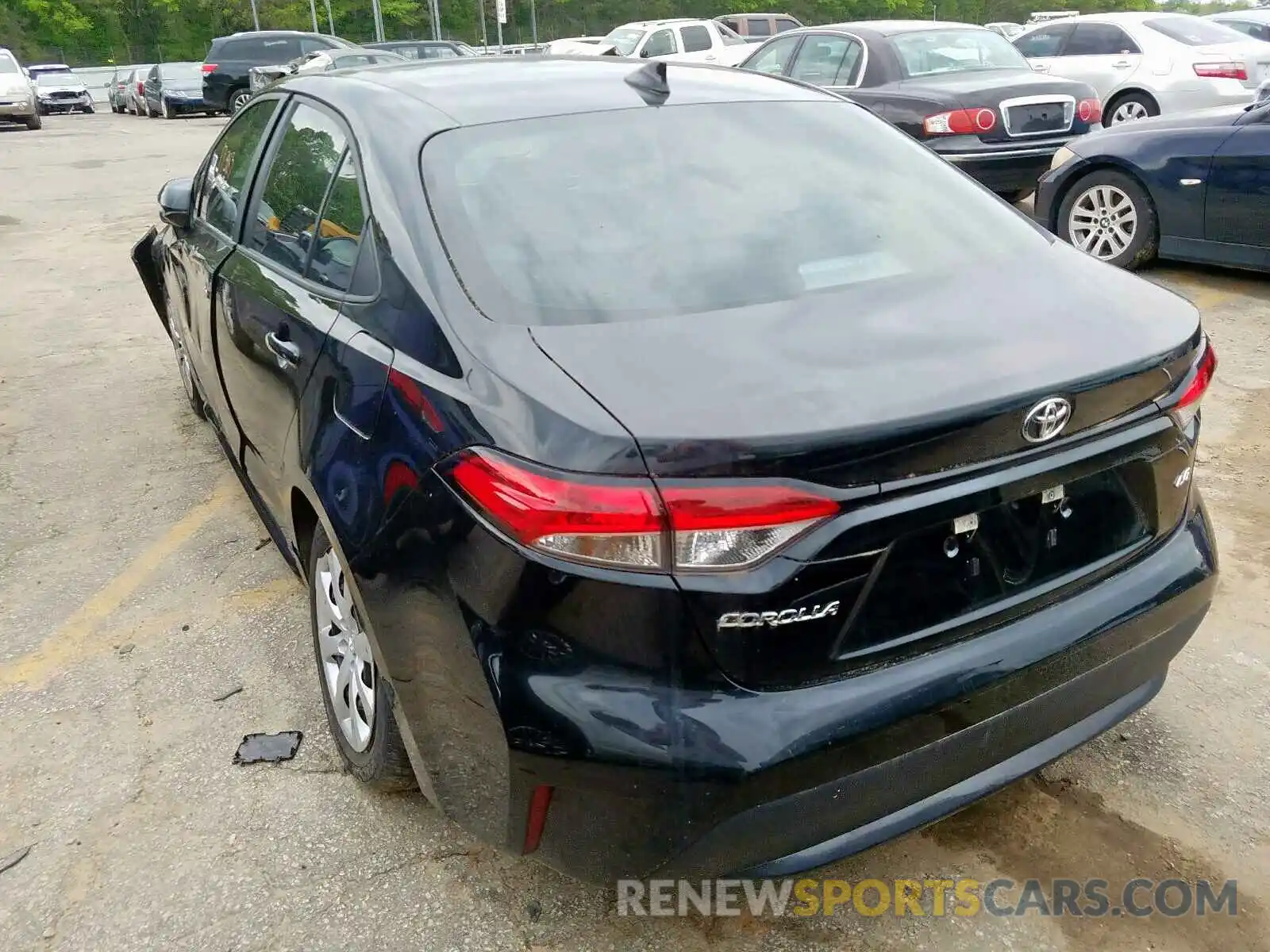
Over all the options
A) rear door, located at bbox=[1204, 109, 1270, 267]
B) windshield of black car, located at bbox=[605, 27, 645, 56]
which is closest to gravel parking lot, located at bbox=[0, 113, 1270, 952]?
rear door, located at bbox=[1204, 109, 1270, 267]

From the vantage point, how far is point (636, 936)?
222 cm

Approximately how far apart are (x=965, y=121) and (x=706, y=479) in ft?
24.2

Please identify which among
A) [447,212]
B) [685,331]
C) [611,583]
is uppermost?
[447,212]

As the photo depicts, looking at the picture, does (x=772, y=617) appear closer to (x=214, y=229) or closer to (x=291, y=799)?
(x=291, y=799)

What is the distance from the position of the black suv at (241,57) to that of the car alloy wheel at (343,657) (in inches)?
911

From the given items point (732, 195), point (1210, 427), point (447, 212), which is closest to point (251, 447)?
point (447, 212)

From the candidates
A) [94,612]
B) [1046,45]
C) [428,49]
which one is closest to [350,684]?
[94,612]

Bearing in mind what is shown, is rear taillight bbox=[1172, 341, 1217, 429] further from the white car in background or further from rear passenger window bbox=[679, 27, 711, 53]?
rear passenger window bbox=[679, 27, 711, 53]

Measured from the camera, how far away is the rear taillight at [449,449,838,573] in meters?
1.66

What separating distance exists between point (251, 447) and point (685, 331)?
1.75 m

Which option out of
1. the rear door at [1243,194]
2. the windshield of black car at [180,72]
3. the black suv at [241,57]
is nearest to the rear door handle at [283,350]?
the rear door at [1243,194]

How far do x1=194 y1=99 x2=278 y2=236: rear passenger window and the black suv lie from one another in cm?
2126

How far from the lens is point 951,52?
9125mm

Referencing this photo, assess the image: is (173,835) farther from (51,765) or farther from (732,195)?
(732,195)
